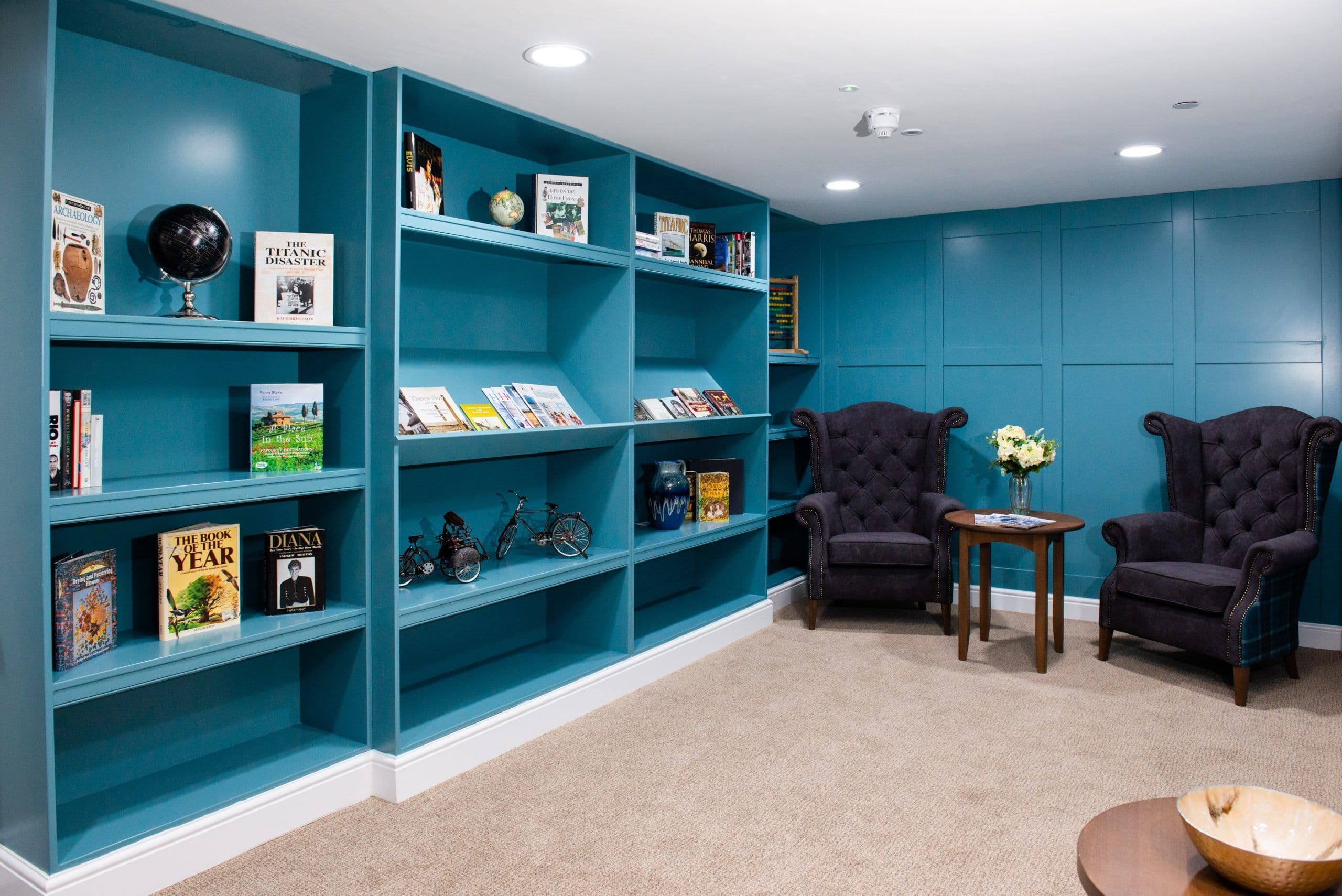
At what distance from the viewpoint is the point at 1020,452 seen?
14.8 ft

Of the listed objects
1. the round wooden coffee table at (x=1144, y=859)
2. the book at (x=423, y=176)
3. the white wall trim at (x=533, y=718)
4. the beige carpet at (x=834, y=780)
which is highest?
the book at (x=423, y=176)

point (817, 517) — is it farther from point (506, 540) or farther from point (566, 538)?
point (506, 540)

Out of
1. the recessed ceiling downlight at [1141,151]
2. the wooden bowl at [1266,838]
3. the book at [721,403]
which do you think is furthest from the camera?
the book at [721,403]

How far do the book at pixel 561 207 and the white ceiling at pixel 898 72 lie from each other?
0.79 feet

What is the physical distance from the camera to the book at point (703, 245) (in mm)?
4617

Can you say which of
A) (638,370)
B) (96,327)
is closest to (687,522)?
(638,370)

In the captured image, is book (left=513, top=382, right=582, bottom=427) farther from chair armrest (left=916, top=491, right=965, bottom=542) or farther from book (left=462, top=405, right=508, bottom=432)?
chair armrest (left=916, top=491, right=965, bottom=542)

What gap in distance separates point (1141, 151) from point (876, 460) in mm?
2048

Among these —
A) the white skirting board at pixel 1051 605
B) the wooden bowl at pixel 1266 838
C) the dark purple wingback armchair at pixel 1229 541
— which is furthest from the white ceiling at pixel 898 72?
the white skirting board at pixel 1051 605

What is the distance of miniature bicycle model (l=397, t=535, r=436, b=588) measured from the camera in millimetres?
3146

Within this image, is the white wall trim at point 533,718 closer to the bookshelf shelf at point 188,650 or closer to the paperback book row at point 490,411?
the bookshelf shelf at point 188,650

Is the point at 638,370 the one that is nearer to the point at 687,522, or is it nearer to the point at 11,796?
the point at 687,522

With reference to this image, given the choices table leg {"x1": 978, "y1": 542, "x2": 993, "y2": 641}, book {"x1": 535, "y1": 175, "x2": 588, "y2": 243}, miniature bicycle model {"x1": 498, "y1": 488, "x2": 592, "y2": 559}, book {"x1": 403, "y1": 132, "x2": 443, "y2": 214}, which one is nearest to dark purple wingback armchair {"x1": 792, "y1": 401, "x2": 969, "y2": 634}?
table leg {"x1": 978, "y1": 542, "x2": 993, "y2": 641}

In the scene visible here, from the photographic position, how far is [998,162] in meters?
4.18
